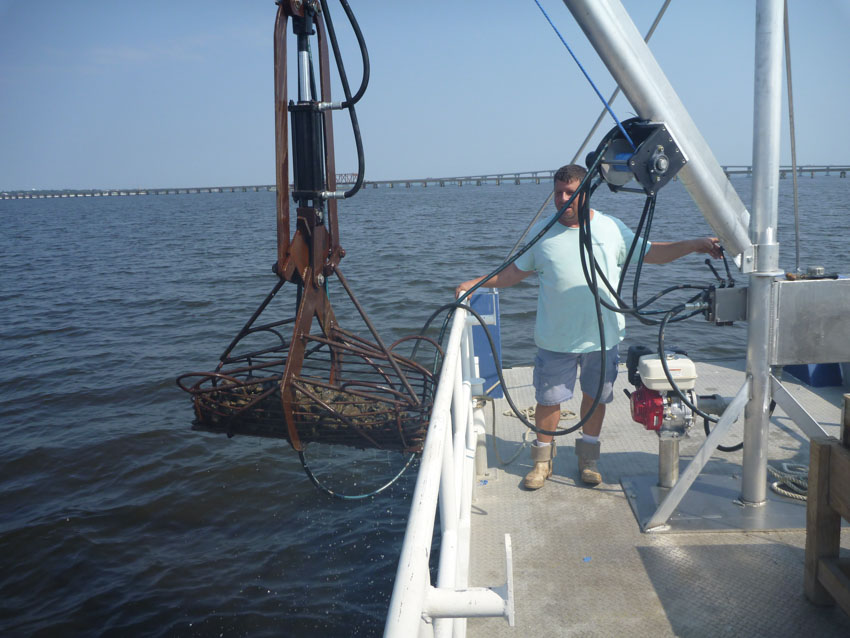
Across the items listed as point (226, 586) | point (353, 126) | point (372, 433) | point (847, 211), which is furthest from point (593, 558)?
point (847, 211)

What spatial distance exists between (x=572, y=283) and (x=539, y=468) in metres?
1.10

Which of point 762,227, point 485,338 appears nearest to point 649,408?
point 762,227

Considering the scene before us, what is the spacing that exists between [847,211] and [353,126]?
4057cm

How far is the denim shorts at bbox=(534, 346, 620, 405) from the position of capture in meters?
3.91

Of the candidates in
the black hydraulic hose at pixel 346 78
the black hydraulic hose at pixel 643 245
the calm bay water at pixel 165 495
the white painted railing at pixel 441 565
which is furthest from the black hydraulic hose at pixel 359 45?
the calm bay water at pixel 165 495

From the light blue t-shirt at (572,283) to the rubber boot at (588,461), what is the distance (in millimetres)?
587

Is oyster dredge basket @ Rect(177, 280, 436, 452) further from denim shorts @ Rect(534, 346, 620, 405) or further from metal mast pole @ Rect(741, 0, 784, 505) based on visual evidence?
metal mast pole @ Rect(741, 0, 784, 505)

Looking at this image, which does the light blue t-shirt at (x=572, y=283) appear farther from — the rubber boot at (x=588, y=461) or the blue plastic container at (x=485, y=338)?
the blue plastic container at (x=485, y=338)

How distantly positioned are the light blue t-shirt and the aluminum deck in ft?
2.86

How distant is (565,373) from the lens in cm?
393

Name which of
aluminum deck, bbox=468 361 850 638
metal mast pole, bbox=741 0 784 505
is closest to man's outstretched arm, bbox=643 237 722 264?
metal mast pole, bbox=741 0 784 505

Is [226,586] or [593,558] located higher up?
[593,558]

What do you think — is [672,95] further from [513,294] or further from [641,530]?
[513,294]

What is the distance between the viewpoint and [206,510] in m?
6.59
